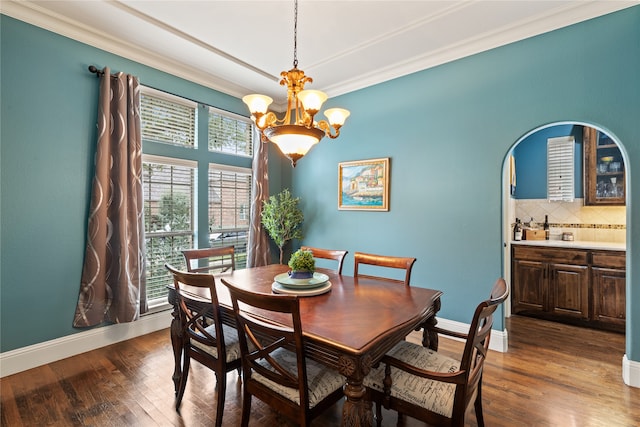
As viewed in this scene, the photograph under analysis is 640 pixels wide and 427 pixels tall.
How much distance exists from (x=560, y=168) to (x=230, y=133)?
14.9 feet

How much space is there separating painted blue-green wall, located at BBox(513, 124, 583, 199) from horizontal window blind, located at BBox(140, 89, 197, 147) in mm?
4444

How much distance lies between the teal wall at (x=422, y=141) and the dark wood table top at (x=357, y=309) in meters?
1.30

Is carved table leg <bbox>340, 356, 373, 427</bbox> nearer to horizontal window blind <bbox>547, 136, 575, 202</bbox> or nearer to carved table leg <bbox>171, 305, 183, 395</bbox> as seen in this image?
carved table leg <bbox>171, 305, 183, 395</bbox>

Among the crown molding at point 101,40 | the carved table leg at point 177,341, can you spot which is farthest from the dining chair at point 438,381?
the crown molding at point 101,40

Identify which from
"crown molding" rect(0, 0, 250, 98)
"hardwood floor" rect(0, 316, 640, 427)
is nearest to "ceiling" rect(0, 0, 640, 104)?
"crown molding" rect(0, 0, 250, 98)

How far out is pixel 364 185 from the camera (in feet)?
12.8

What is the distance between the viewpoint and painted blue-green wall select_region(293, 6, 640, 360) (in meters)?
2.44

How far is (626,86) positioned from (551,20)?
846 mm

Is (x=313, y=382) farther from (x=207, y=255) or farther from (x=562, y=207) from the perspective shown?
(x=562, y=207)

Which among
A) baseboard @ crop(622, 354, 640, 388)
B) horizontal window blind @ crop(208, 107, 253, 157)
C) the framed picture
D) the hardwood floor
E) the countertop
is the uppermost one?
horizontal window blind @ crop(208, 107, 253, 157)

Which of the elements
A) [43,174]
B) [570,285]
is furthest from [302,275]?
[570,285]

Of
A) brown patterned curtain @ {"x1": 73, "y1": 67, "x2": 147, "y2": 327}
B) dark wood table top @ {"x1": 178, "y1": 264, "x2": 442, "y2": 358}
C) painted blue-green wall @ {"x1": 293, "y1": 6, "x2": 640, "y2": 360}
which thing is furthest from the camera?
brown patterned curtain @ {"x1": 73, "y1": 67, "x2": 147, "y2": 327}

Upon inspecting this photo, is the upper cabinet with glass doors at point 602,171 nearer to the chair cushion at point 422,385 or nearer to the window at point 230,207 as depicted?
the chair cushion at point 422,385

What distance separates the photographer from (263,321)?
1.59 m
